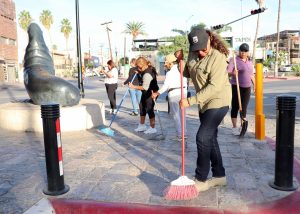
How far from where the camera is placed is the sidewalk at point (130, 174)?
3.68m

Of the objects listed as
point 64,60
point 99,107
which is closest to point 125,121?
point 99,107

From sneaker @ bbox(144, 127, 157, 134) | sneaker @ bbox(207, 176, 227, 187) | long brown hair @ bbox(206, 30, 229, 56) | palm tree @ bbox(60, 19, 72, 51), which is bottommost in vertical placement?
sneaker @ bbox(144, 127, 157, 134)

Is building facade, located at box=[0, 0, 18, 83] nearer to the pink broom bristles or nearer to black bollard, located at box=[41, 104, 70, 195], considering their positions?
black bollard, located at box=[41, 104, 70, 195]

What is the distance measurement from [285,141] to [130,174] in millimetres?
1940

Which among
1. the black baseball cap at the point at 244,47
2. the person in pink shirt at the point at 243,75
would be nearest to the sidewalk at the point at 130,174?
the person in pink shirt at the point at 243,75

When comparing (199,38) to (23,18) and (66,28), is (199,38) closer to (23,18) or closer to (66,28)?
(23,18)

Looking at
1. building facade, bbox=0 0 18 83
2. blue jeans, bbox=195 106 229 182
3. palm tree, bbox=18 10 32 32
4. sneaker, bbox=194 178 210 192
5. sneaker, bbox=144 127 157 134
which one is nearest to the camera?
blue jeans, bbox=195 106 229 182

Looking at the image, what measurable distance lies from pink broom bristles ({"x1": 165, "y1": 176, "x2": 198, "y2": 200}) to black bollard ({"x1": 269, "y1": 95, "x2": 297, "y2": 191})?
3.29 ft

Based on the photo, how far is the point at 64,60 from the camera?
268 ft

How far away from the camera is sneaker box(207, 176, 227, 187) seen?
13.5 ft

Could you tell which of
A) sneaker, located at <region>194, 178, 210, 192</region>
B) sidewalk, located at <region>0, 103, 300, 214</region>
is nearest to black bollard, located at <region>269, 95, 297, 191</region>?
sidewalk, located at <region>0, 103, 300, 214</region>

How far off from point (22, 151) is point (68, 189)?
2.30 metres

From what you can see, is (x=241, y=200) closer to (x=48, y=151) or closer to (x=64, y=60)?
(x=48, y=151)

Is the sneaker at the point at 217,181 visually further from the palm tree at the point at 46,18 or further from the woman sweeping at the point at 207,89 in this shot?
the palm tree at the point at 46,18
